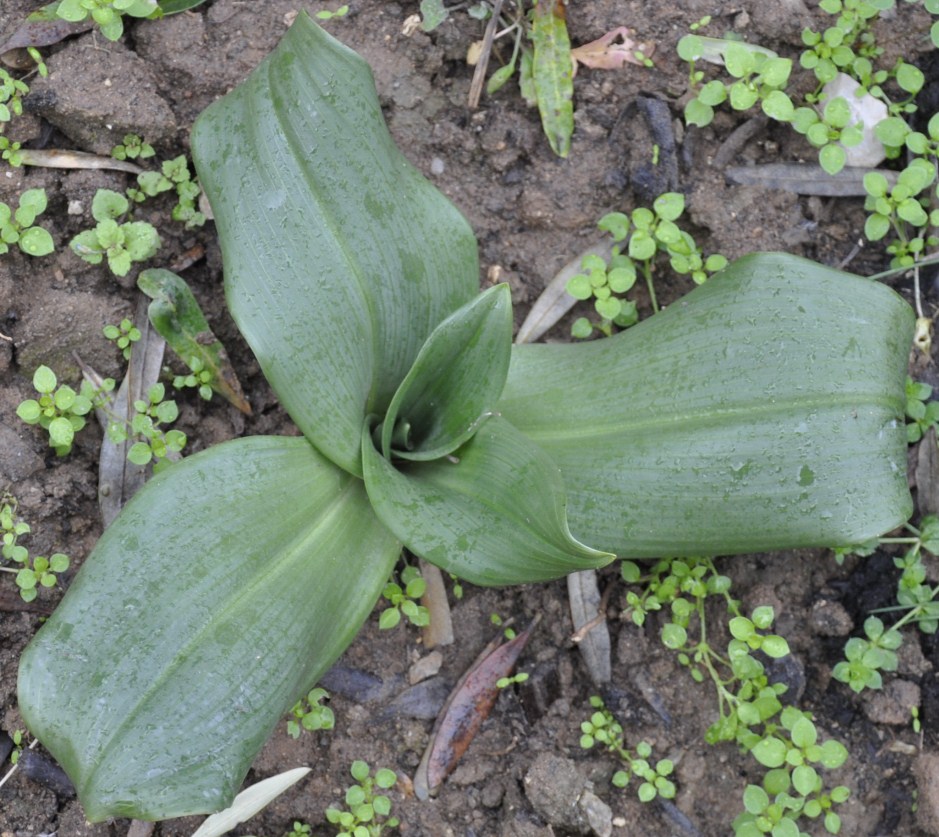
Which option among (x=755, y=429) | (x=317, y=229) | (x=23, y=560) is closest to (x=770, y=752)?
(x=755, y=429)

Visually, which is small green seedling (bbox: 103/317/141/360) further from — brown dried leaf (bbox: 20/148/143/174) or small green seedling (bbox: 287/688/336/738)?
small green seedling (bbox: 287/688/336/738)

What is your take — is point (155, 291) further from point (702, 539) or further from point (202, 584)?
point (702, 539)

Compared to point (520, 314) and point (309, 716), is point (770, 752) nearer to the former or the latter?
point (309, 716)

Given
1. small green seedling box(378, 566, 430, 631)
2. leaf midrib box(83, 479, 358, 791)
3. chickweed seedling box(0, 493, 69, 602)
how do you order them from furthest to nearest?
small green seedling box(378, 566, 430, 631) < chickweed seedling box(0, 493, 69, 602) < leaf midrib box(83, 479, 358, 791)

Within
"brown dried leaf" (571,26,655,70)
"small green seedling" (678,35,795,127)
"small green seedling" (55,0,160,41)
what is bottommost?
"small green seedling" (678,35,795,127)

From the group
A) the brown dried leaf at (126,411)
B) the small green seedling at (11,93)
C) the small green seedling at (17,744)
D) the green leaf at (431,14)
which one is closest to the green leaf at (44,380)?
the brown dried leaf at (126,411)

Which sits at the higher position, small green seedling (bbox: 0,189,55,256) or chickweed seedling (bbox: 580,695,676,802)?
small green seedling (bbox: 0,189,55,256)

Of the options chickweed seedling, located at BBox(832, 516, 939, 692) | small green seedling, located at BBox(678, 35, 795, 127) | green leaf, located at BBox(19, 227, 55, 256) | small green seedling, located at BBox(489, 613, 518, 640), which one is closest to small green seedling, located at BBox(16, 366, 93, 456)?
green leaf, located at BBox(19, 227, 55, 256)
